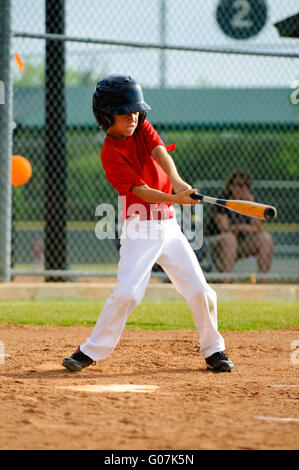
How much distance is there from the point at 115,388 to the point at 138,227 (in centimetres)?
90

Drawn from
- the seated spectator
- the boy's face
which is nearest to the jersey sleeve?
the boy's face

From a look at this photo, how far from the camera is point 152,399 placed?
328 centimetres

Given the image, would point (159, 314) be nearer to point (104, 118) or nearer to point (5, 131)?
point (5, 131)

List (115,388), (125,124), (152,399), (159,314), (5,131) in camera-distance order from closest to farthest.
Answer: (152,399), (115,388), (125,124), (159,314), (5,131)

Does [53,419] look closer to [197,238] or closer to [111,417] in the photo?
[111,417]

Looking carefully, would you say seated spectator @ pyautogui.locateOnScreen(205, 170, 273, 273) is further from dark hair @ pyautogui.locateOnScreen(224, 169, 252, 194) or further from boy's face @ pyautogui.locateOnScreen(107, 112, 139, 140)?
boy's face @ pyautogui.locateOnScreen(107, 112, 139, 140)

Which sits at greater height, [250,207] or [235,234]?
[235,234]

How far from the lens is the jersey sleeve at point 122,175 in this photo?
3.96 meters

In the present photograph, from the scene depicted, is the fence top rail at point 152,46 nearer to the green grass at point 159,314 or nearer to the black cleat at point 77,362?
the green grass at point 159,314

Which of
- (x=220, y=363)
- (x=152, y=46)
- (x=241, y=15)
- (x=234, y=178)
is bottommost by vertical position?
(x=220, y=363)

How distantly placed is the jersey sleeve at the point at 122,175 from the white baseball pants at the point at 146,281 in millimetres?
181

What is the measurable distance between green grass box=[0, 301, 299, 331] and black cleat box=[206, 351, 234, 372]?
1.80 meters

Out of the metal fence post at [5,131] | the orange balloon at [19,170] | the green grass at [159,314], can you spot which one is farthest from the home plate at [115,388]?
the orange balloon at [19,170]

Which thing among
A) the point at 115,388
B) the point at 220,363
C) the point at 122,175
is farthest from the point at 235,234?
the point at 115,388
